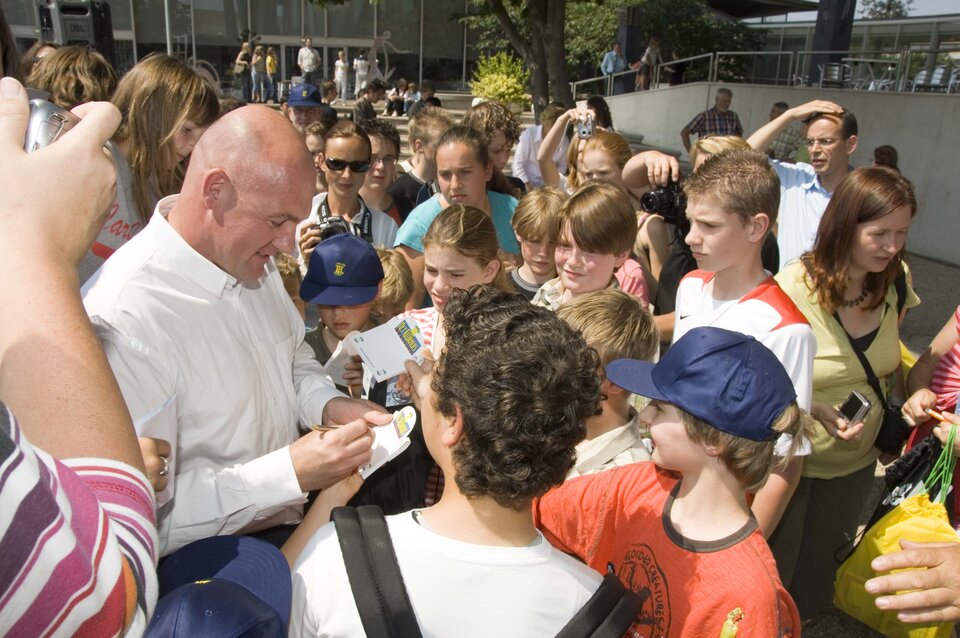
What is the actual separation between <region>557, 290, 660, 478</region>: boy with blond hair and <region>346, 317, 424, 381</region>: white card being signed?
56cm

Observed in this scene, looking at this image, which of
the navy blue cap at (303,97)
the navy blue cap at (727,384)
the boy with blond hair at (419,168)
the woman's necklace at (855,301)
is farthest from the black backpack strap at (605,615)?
the navy blue cap at (303,97)

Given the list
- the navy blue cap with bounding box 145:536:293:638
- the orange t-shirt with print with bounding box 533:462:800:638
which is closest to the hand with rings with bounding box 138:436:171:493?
the navy blue cap with bounding box 145:536:293:638

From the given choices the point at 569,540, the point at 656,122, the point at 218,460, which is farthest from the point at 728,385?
the point at 656,122

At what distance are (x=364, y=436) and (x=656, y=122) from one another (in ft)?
69.3

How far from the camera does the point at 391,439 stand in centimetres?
192

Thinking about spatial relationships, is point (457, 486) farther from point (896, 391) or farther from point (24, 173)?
point (896, 391)

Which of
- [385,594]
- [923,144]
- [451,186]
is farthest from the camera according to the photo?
[923,144]

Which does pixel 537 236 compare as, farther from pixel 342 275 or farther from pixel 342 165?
pixel 342 165

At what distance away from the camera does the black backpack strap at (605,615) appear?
1.39 metres

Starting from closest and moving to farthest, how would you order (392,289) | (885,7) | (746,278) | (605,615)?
(605,615)
(746,278)
(392,289)
(885,7)

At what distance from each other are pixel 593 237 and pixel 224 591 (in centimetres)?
239

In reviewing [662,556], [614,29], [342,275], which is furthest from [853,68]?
[614,29]

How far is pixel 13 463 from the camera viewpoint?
659 millimetres

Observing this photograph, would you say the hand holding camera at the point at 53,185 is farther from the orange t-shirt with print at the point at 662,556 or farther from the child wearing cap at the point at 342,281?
the child wearing cap at the point at 342,281
